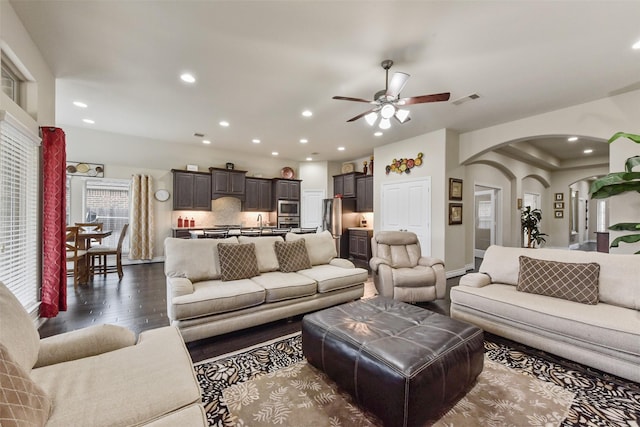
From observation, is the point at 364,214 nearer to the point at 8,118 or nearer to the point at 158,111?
the point at 158,111

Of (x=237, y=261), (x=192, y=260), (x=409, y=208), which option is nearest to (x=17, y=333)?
(x=192, y=260)

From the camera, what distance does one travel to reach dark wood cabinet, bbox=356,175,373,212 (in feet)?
23.2

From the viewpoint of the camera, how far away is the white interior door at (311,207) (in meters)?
8.20

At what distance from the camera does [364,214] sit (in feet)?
25.5

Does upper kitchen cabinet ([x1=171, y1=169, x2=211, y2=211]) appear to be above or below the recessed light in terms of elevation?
below

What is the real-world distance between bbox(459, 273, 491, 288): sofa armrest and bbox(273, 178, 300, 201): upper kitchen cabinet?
5661 millimetres

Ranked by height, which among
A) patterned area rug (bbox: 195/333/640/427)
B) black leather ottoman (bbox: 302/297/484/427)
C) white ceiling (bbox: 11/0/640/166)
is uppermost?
white ceiling (bbox: 11/0/640/166)

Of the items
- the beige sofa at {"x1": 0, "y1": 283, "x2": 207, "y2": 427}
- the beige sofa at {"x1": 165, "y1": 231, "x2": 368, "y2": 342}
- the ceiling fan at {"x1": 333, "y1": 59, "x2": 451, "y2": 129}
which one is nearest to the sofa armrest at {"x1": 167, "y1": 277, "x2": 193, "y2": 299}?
the beige sofa at {"x1": 165, "y1": 231, "x2": 368, "y2": 342}

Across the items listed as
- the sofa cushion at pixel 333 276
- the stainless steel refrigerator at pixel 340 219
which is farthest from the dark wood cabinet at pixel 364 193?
the sofa cushion at pixel 333 276

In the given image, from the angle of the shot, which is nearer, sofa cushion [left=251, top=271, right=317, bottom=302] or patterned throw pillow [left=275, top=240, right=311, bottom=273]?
sofa cushion [left=251, top=271, right=317, bottom=302]

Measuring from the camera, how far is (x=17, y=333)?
1.23 m

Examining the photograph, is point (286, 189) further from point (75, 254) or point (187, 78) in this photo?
point (75, 254)

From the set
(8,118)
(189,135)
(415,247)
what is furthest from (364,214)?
(8,118)

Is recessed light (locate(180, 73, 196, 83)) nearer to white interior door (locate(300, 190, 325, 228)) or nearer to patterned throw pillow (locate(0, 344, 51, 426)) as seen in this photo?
patterned throw pillow (locate(0, 344, 51, 426))
